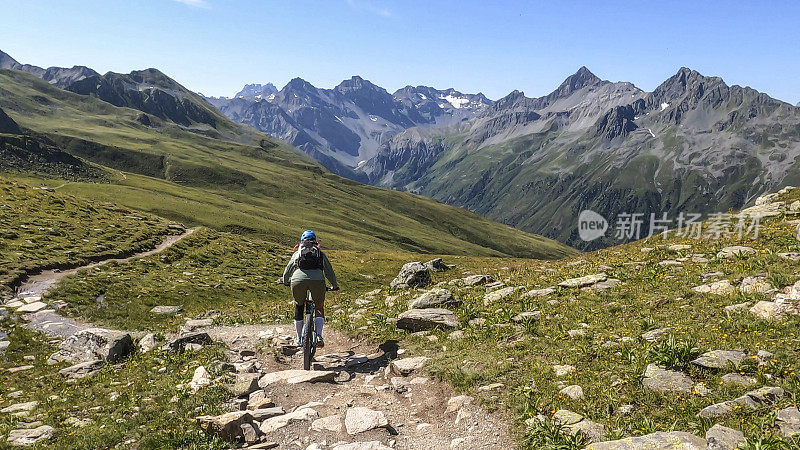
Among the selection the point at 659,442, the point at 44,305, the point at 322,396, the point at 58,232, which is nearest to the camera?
the point at 659,442

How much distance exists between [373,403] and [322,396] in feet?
5.43

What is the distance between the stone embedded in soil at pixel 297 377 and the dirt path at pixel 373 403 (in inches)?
7.9

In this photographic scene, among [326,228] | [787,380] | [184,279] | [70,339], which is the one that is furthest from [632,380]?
[326,228]

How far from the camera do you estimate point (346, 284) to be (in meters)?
52.4

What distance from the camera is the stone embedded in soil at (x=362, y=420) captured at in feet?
33.6

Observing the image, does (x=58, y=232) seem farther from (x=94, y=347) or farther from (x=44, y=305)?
(x=94, y=347)

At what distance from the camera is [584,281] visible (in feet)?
64.3

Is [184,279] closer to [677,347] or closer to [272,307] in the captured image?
[272,307]

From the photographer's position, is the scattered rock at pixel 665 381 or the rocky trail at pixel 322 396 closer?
the scattered rock at pixel 665 381

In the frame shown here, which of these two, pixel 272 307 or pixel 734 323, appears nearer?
pixel 734 323

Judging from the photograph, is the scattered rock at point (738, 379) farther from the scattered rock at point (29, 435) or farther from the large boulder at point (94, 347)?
the large boulder at point (94, 347)

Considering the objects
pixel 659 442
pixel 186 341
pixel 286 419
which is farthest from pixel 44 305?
pixel 659 442

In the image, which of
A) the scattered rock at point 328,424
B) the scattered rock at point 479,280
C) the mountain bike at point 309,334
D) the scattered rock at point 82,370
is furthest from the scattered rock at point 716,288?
the scattered rock at point 82,370

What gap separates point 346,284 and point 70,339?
35002mm
